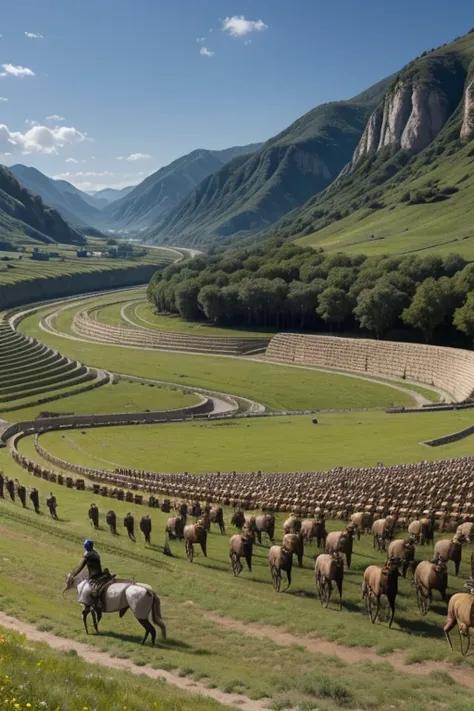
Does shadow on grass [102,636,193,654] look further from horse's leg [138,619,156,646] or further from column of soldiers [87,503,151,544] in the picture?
column of soldiers [87,503,151,544]

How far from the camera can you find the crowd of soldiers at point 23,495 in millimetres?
41625

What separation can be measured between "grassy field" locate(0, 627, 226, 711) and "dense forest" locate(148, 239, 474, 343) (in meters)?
110

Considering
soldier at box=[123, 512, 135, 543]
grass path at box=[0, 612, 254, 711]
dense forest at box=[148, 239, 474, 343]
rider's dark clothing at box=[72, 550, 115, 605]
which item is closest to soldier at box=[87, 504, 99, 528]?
soldier at box=[123, 512, 135, 543]

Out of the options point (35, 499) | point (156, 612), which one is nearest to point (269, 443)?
point (35, 499)

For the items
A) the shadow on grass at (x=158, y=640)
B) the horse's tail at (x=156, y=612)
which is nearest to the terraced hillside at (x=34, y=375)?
the shadow on grass at (x=158, y=640)

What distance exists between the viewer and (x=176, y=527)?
1390 inches

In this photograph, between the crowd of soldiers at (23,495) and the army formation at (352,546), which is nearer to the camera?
the army formation at (352,546)

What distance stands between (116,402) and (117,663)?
7769 centimetres

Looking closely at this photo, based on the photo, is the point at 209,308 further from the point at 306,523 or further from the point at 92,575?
the point at 92,575

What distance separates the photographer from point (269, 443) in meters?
67.7

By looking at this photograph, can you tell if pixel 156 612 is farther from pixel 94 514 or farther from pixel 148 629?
pixel 94 514

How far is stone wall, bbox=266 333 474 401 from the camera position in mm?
102825

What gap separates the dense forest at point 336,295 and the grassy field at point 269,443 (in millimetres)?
50933

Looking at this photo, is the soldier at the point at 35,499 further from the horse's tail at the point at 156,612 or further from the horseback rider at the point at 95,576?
the horse's tail at the point at 156,612
